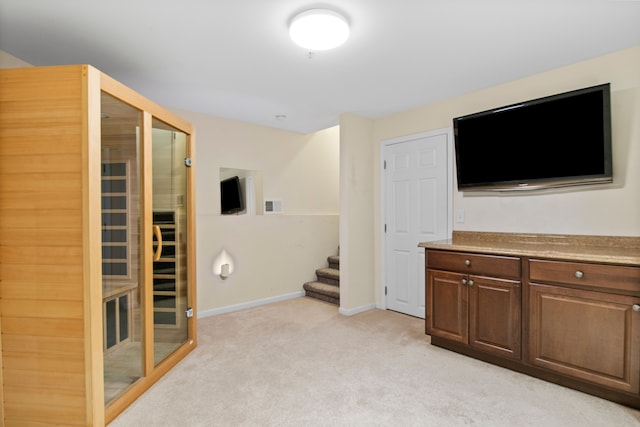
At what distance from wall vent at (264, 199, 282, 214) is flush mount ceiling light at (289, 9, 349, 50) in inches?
101

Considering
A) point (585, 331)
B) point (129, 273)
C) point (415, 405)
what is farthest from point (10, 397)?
point (585, 331)

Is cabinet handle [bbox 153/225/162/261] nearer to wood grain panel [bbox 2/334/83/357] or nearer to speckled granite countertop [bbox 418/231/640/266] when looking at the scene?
wood grain panel [bbox 2/334/83/357]

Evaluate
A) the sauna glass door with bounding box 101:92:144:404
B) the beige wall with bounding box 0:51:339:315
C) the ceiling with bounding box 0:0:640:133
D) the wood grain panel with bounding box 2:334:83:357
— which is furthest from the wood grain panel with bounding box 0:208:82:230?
the beige wall with bounding box 0:51:339:315

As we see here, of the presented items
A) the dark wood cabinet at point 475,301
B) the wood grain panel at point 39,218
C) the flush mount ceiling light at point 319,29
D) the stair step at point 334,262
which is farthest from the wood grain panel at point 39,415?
the stair step at point 334,262

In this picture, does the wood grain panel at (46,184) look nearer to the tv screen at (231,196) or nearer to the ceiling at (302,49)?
the ceiling at (302,49)

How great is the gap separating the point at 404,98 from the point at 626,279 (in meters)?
2.26

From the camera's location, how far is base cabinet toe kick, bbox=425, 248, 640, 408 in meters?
1.94

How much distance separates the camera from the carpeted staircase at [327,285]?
4.27 meters

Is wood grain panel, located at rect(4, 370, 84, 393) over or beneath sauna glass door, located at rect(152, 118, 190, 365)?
beneath

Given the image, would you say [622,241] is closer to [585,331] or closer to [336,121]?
[585,331]

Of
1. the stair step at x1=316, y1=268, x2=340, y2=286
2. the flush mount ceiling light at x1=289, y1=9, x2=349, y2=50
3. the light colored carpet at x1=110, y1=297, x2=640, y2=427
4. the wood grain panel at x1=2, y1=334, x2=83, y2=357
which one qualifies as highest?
the flush mount ceiling light at x1=289, y1=9, x2=349, y2=50

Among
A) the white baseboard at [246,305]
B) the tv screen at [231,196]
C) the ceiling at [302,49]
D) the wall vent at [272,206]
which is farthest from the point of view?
the wall vent at [272,206]

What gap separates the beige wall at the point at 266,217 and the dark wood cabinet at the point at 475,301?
216cm

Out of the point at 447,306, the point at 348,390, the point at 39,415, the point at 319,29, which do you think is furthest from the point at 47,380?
the point at 447,306
